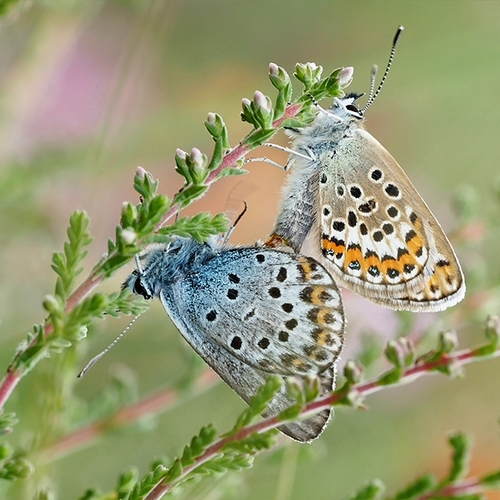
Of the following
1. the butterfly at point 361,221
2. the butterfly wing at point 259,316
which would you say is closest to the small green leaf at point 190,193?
the butterfly wing at point 259,316

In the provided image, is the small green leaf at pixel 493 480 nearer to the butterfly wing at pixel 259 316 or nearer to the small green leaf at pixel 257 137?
the butterfly wing at pixel 259 316

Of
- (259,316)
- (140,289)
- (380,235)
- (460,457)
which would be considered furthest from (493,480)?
(140,289)

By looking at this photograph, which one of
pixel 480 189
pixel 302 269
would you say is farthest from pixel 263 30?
pixel 302 269

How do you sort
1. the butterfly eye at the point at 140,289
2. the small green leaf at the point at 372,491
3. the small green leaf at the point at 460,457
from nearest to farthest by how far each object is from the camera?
the small green leaf at the point at 372,491
the small green leaf at the point at 460,457
the butterfly eye at the point at 140,289

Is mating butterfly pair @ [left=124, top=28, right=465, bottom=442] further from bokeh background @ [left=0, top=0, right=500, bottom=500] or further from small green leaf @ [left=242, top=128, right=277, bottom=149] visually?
small green leaf @ [left=242, top=128, right=277, bottom=149]

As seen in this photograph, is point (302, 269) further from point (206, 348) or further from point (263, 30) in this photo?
point (263, 30)
